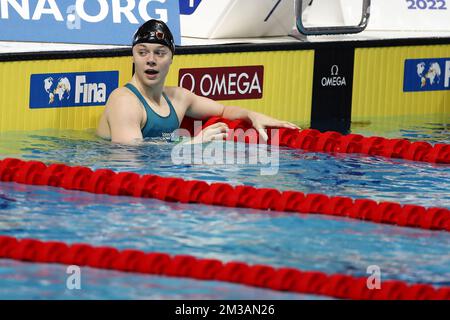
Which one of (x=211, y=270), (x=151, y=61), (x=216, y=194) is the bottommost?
(x=211, y=270)

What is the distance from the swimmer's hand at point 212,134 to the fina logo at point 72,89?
120 centimetres

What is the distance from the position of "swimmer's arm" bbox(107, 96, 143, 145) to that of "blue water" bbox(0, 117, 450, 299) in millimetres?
67

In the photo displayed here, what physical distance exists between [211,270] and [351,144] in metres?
3.15

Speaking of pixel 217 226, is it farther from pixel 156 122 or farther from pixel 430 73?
pixel 430 73

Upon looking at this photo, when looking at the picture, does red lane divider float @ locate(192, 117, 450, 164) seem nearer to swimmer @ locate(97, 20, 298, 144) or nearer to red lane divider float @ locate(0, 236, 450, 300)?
swimmer @ locate(97, 20, 298, 144)

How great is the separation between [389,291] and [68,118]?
4029 millimetres

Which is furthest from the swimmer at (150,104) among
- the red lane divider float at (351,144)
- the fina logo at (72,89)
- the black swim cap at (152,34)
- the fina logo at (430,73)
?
the fina logo at (430,73)

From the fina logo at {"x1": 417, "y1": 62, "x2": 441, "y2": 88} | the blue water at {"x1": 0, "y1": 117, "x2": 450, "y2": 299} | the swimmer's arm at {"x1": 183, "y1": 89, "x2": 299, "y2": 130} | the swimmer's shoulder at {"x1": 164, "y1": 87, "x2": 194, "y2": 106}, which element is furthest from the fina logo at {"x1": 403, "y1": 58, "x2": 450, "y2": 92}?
the swimmer's shoulder at {"x1": 164, "y1": 87, "x2": 194, "y2": 106}

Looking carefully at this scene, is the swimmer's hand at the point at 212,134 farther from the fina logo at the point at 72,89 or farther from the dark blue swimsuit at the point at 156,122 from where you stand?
the fina logo at the point at 72,89

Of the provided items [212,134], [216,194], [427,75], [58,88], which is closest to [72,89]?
[58,88]

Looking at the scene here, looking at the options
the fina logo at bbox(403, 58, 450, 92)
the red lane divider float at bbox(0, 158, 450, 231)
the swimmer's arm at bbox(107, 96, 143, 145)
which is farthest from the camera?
the fina logo at bbox(403, 58, 450, 92)

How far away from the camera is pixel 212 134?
7.70m

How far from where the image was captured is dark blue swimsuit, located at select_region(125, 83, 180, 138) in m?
8.01
